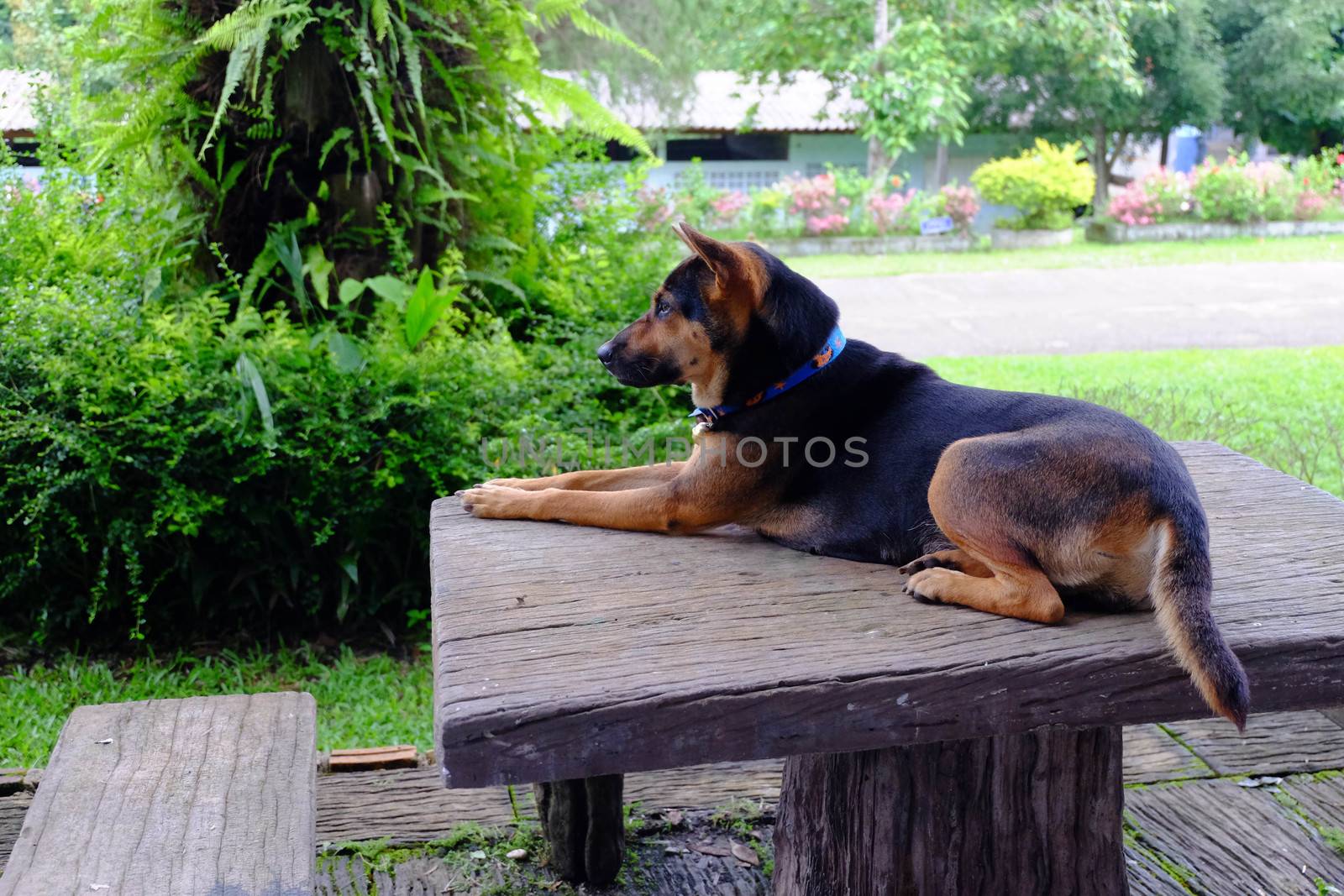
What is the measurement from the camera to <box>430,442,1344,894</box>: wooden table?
1.87 m

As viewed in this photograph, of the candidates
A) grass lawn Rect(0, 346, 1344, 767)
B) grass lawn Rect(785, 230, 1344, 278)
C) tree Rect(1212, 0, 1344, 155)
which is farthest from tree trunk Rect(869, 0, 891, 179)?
grass lawn Rect(0, 346, 1344, 767)

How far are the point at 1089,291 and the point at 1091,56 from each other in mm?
8514

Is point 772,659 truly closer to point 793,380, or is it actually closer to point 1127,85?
point 793,380

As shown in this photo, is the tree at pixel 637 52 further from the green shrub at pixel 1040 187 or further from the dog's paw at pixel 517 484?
the dog's paw at pixel 517 484

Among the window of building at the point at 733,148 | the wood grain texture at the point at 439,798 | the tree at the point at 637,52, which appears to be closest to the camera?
the wood grain texture at the point at 439,798

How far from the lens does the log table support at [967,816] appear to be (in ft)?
8.48

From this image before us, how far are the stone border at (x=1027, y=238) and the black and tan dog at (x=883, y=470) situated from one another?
1780cm

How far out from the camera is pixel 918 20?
17469 mm

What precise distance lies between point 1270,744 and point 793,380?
8.87ft

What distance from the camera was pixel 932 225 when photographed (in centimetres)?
1902

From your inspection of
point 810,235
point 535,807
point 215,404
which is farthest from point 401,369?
point 810,235

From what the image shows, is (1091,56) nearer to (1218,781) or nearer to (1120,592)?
(1218,781)

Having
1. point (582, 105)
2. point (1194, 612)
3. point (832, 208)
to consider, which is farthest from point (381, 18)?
point (832, 208)

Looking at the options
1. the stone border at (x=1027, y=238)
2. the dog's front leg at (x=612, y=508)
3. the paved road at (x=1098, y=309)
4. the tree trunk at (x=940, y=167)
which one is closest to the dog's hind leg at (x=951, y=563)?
the dog's front leg at (x=612, y=508)
